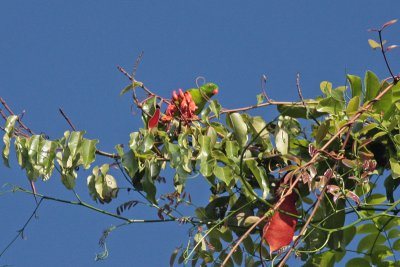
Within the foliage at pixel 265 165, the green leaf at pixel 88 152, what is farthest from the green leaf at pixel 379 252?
the green leaf at pixel 88 152

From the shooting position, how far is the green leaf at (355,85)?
212 cm

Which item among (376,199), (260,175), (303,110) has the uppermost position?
(303,110)

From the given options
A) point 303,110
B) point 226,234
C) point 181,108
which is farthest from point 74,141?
point 303,110

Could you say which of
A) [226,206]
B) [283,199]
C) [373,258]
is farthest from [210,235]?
[373,258]

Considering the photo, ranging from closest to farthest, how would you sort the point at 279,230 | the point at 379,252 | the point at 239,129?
1. the point at 279,230
2. the point at 239,129
3. the point at 379,252

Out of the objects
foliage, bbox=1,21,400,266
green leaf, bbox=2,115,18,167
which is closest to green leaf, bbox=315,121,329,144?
foliage, bbox=1,21,400,266

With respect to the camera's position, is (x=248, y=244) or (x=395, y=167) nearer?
(x=395, y=167)

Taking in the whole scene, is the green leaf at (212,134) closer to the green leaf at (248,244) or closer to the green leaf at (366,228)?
the green leaf at (248,244)

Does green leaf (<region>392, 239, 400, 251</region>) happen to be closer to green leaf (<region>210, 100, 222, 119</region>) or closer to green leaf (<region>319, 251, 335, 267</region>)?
green leaf (<region>319, 251, 335, 267</region>)

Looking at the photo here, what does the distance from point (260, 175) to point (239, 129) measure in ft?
0.37

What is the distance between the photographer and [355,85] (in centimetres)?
213

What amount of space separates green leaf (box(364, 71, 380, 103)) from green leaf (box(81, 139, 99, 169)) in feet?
2.02

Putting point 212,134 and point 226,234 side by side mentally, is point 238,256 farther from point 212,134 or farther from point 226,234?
point 212,134

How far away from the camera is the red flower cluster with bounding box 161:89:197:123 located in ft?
7.13
